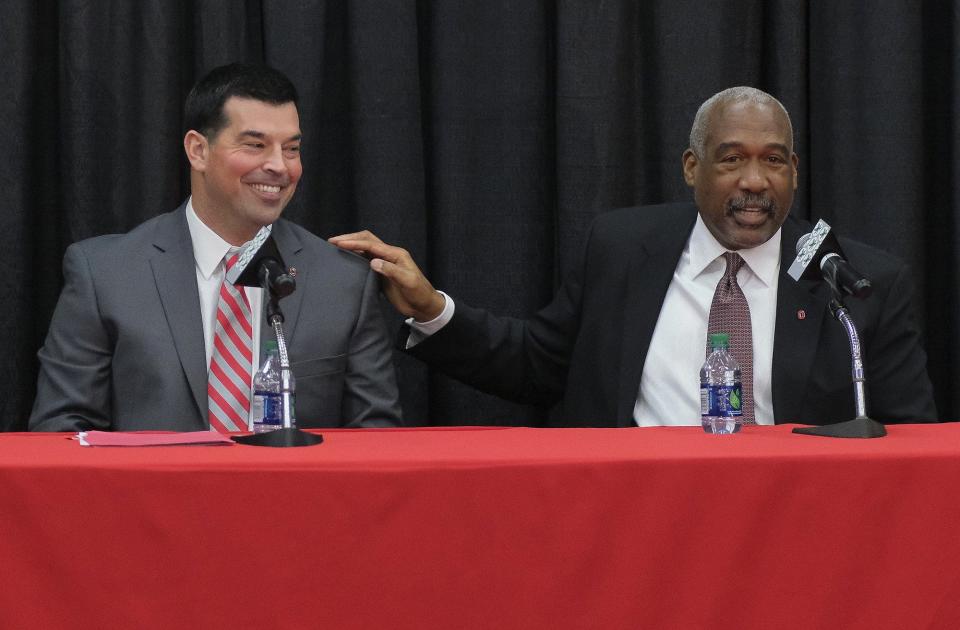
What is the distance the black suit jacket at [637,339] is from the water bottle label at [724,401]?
530 millimetres

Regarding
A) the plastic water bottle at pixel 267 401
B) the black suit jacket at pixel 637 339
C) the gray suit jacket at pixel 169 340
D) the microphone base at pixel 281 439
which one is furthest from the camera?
the black suit jacket at pixel 637 339

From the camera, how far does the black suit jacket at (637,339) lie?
2.69 meters

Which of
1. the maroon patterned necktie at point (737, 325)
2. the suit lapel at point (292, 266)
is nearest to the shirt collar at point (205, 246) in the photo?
the suit lapel at point (292, 266)

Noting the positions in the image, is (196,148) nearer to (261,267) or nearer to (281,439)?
(261,267)

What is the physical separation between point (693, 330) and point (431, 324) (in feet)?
2.11

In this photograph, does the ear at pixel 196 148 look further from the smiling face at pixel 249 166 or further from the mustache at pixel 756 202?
the mustache at pixel 756 202

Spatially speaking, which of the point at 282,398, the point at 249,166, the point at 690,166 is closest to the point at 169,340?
the point at 249,166

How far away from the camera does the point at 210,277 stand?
9.02 ft

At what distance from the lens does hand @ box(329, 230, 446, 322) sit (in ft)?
9.25

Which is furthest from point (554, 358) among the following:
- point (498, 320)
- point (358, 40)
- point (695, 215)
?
point (358, 40)

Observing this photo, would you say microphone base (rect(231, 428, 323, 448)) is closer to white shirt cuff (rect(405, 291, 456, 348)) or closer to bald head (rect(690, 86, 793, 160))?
white shirt cuff (rect(405, 291, 456, 348))

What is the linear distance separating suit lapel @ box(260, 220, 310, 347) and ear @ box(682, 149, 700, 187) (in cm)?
100

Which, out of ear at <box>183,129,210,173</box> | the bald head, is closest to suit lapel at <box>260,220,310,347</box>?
ear at <box>183,129,210,173</box>

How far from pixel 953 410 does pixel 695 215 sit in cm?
96
